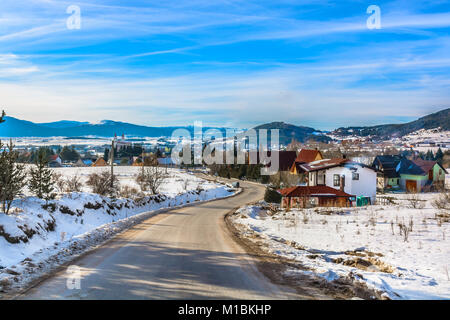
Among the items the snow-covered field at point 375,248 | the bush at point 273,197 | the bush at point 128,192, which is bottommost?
the bush at point 273,197

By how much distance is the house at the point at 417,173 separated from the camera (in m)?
69.6

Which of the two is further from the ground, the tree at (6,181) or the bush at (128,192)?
the tree at (6,181)

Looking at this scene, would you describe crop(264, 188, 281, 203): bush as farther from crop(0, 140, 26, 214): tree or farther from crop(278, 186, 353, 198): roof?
crop(0, 140, 26, 214): tree

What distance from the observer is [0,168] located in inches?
646

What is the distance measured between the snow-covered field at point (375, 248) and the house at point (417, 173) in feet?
183

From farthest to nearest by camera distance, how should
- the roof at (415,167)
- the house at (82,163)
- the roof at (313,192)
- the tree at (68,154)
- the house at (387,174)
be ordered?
the tree at (68,154), the house at (82,163), the house at (387,174), the roof at (415,167), the roof at (313,192)

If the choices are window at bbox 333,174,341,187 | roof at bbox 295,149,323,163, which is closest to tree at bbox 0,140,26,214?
window at bbox 333,174,341,187

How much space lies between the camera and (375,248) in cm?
1293

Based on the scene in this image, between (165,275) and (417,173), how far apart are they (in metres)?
Answer: 74.4

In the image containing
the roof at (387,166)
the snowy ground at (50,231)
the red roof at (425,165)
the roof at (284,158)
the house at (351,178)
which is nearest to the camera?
the snowy ground at (50,231)

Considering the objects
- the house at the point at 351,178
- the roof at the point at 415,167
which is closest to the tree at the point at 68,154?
the roof at the point at 415,167

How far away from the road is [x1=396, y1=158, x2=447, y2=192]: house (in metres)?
67.7

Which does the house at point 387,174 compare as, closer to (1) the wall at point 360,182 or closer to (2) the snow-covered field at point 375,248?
(1) the wall at point 360,182

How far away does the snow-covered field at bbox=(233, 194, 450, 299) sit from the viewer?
329 inches
